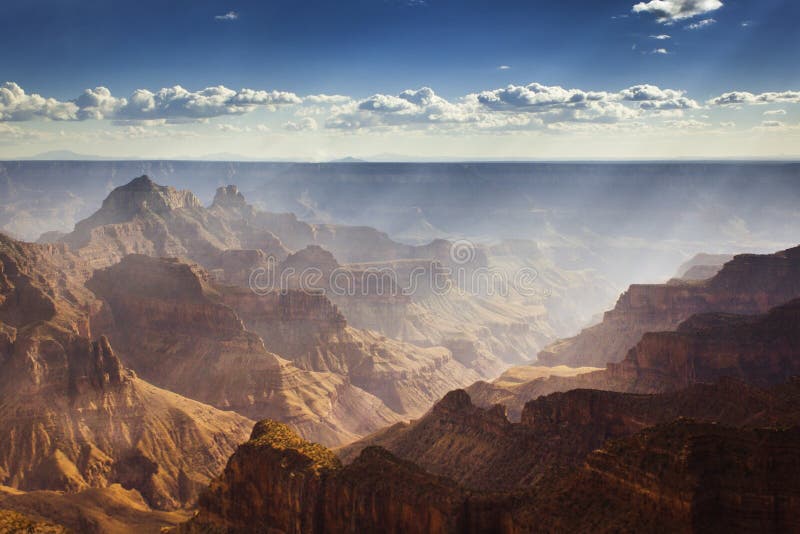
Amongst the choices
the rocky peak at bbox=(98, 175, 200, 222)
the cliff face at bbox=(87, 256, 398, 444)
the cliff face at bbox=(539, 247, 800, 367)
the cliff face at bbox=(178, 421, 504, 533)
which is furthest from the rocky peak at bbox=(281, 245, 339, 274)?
the cliff face at bbox=(178, 421, 504, 533)

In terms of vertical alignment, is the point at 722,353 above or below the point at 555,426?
above

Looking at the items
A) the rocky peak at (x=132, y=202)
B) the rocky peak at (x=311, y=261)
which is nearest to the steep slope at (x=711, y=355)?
the rocky peak at (x=311, y=261)

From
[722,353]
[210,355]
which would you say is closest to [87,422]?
[210,355]

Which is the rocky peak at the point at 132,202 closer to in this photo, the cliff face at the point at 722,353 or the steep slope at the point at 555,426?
the cliff face at the point at 722,353

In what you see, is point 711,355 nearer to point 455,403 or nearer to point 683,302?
point 455,403

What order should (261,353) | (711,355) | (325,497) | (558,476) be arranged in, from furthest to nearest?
(261,353) → (711,355) → (325,497) → (558,476)

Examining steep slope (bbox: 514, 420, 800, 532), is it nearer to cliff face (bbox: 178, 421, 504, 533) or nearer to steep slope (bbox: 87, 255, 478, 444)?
cliff face (bbox: 178, 421, 504, 533)

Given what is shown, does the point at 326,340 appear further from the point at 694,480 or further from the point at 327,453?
the point at 694,480
